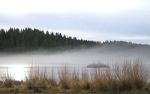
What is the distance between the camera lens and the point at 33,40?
105 metres

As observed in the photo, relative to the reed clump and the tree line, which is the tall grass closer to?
the reed clump

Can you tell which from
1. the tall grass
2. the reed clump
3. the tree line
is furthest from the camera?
the tree line

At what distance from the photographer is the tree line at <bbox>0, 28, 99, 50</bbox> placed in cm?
10288

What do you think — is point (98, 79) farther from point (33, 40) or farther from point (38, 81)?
point (33, 40)

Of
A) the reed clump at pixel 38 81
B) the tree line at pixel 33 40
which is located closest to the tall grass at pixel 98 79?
the reed clump at pixel 38 81

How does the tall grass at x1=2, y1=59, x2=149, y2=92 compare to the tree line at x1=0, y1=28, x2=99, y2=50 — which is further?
the tree line at x1=0, y1=28, x2=99, y2=50

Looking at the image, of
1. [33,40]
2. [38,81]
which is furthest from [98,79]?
[33,40]

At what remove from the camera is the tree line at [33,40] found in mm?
102875

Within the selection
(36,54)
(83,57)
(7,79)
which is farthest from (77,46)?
(7,79)

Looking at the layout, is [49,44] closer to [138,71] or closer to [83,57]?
[83,57]

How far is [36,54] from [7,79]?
88002 mm

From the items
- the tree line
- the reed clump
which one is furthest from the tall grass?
the tree line

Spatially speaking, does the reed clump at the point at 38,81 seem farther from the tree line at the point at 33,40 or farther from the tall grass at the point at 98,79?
the tree line at the point at 33,40

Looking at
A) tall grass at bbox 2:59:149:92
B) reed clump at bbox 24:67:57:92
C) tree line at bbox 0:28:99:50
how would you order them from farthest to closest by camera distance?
tree line at bbox 0:28:99:50 < reed clump at bbox 24:67:57:92 < tall grass at bbox 2:59:149:92
